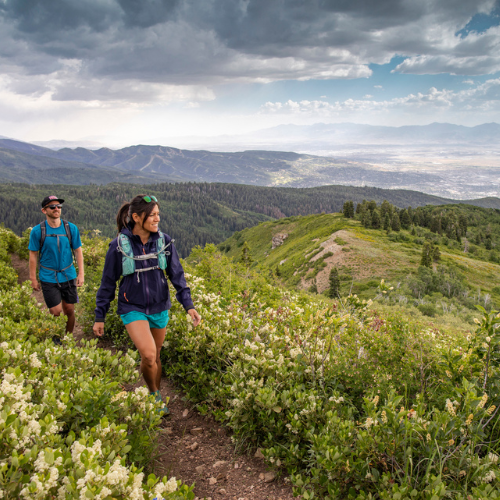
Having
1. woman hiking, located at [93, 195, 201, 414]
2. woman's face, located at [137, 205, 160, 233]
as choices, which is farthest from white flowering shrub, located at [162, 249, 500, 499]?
woman's face, located at [137, 205, 160, 233]

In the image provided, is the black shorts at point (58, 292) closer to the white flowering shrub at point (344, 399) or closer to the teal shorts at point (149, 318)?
the white flowering shrub at point (344, 399)

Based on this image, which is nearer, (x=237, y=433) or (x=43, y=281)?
(x=237, y=433)

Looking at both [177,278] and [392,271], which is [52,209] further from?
[392,271]

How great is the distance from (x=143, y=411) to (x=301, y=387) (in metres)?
1.78

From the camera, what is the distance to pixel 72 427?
295 centimetres

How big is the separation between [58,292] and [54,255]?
2.49 feet

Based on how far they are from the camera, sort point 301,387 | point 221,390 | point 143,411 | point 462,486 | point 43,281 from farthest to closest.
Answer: point 43,281 → point 221,390 → point 301,387 → point 143,411 → point 462,486

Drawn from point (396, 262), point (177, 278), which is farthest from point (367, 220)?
point (177, 278)

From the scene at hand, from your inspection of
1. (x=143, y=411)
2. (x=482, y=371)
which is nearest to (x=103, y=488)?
(x=143, y=411)

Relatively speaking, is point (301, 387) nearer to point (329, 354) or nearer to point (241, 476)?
point (329, 354)

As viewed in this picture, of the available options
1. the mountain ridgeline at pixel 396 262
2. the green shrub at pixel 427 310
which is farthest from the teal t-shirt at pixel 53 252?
the green shrub at pixel 427 310

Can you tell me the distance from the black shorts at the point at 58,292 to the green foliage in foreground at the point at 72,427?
1.60 metres

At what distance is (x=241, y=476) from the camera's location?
355 centimetres

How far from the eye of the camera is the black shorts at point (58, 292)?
6.43 metres
